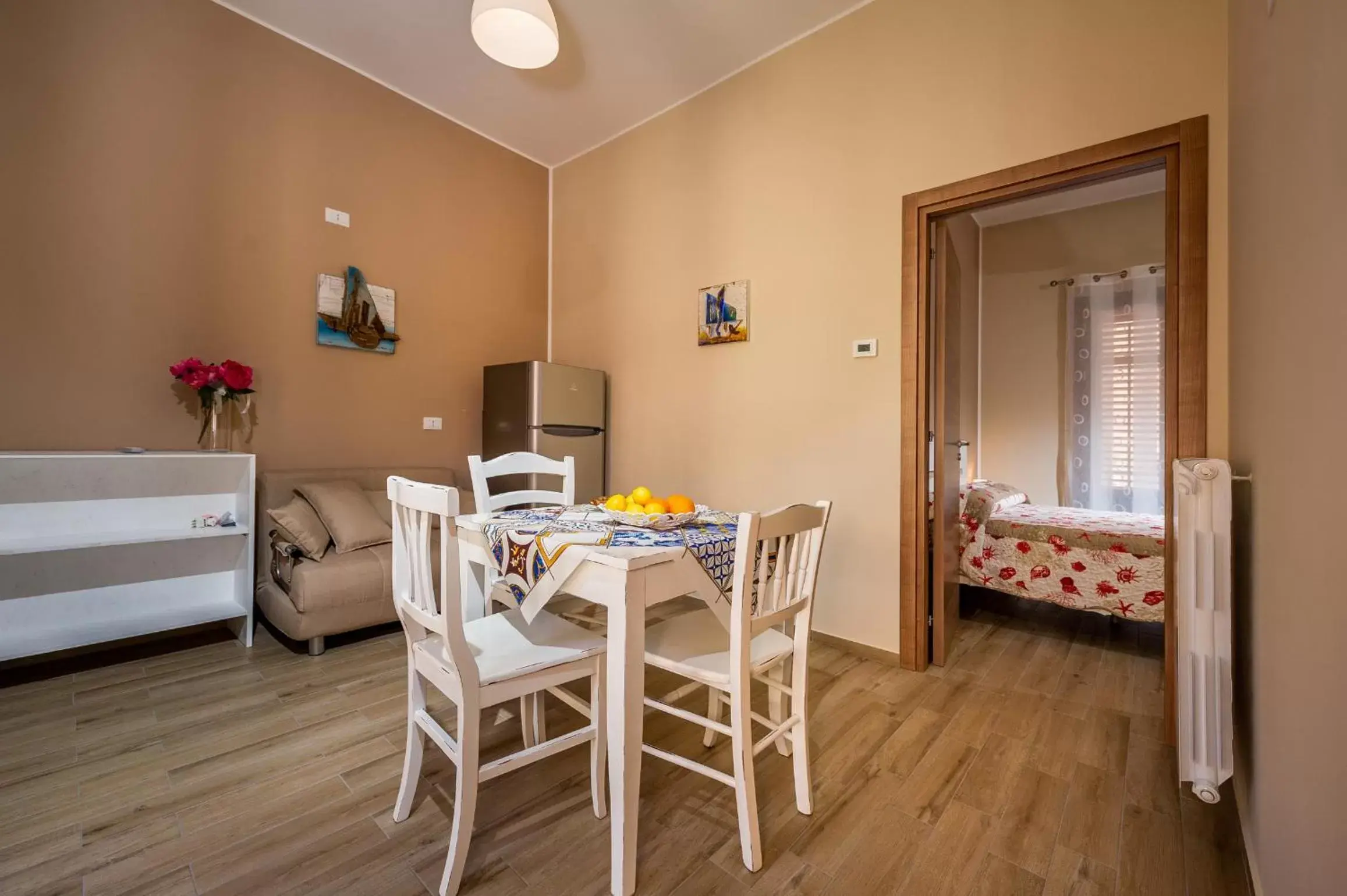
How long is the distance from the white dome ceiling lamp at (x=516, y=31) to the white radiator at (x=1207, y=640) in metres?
2.77

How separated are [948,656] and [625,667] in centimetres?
211

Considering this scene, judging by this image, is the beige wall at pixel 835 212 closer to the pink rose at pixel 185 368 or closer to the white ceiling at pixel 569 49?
the white ceiling at pixel 569 49

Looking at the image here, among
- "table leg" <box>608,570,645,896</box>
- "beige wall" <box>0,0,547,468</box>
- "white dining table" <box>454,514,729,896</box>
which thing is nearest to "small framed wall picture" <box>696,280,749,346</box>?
"beige wall" <box>0,0,547,468</box>

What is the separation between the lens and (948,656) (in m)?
2.68

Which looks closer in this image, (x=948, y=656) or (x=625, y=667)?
(x=625, y=667)

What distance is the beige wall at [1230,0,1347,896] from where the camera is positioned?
763 mm

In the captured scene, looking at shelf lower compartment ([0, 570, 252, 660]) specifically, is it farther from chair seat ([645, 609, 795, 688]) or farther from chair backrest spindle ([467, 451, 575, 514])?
chair seat ([645, 609, 795, 688])

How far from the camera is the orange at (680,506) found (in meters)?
1.64

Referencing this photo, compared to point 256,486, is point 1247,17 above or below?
above

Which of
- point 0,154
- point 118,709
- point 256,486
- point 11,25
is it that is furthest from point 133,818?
point 11,25

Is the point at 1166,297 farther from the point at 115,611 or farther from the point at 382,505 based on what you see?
the point at 115,611

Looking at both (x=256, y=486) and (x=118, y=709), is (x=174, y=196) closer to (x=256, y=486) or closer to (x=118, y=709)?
(x=256, y=486)

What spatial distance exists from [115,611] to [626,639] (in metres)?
2.92

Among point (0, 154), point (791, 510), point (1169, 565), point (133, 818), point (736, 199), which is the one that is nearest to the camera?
point (791, 510)
